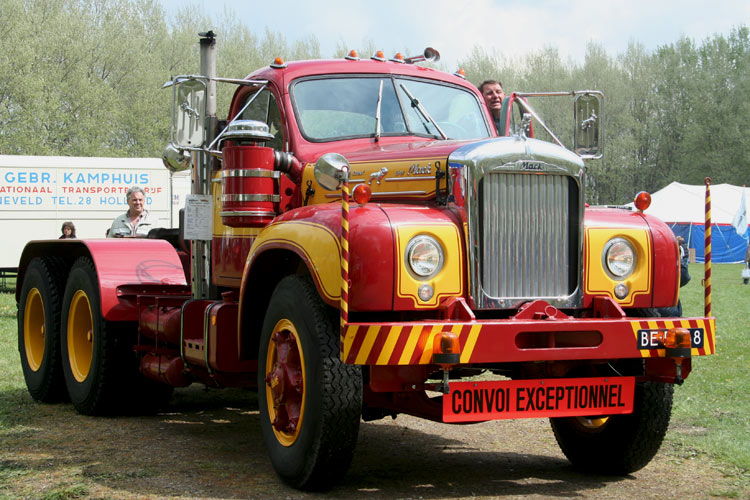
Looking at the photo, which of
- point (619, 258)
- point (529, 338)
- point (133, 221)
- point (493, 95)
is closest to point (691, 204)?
point (133, 221)

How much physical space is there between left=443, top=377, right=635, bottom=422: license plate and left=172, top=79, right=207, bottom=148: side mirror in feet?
8.02

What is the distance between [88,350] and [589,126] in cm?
441

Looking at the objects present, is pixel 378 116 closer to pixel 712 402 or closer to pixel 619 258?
pixel 619 258

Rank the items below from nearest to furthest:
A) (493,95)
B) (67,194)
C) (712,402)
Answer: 1. (493,95)
2. (712,402)
3. (67,194)

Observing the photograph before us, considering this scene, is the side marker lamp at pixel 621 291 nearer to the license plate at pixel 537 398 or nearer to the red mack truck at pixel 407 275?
the red mack truck at pixel 407 275

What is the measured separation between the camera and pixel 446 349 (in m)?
4.67

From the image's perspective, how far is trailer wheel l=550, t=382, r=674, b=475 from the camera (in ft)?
18.4

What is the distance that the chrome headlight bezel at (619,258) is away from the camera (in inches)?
215

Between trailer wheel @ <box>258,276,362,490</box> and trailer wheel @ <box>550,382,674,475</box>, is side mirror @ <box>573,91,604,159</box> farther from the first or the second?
trailer wheel @ <box>258,276,362,490</box>

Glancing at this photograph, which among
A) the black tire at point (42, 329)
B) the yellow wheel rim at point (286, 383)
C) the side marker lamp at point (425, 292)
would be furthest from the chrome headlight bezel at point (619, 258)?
the black tire at point (42, 329)

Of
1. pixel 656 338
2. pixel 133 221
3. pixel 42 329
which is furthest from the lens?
pixel 133 221

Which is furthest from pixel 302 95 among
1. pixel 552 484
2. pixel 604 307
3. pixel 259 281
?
pixel 552 484

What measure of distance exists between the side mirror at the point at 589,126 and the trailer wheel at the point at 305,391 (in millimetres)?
2191

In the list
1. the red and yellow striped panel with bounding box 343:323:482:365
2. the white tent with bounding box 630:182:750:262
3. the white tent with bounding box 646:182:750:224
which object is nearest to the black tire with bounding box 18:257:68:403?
the red and yellow striped panel with bounding box 343:323:482:365
